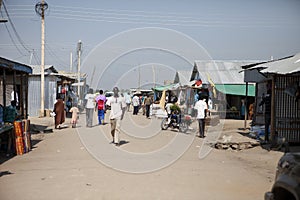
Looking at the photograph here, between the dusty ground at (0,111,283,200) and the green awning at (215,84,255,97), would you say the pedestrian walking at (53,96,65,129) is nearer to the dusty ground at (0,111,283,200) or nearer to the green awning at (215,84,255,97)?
the dusty ground at (0,111,283,200)

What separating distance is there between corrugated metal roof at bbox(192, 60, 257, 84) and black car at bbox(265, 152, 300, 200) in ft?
62.5

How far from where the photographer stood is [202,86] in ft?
78.8

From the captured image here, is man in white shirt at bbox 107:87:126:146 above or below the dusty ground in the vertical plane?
above

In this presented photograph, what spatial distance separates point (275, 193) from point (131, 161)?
15.9ft

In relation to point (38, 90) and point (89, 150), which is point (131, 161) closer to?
point (89, 150)

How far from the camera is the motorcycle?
15518mm

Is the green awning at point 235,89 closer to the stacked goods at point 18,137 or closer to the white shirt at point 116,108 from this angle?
the white shirt at point 116,108

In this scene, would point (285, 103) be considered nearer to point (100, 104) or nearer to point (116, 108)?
point (116, 108)

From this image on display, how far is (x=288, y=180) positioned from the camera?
374cm

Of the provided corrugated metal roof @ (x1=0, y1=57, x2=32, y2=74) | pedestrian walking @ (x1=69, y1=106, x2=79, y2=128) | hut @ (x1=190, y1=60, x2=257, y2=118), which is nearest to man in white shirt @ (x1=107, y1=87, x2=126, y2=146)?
corrugated metal roof @ (x1=0, y1=57, x2=32, y2=74)

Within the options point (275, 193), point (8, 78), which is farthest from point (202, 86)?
point (275, 193)

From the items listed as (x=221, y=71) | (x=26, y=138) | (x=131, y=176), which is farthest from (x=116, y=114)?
(x=221, y=71)

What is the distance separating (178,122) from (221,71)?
11.0m

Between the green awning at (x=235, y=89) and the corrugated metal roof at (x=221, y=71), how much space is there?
0.45 m
